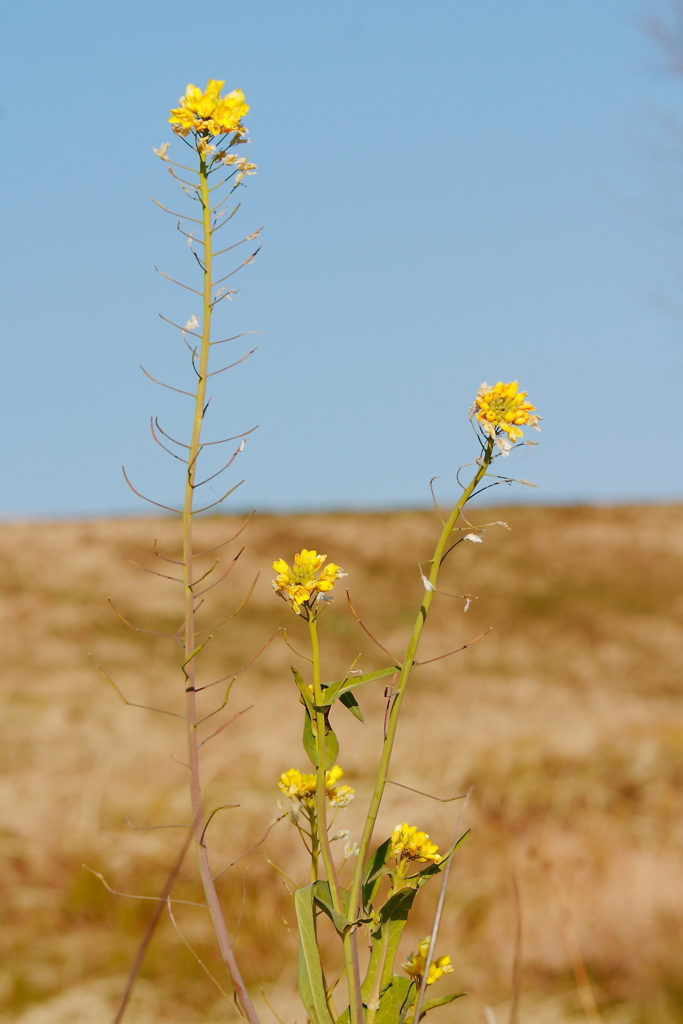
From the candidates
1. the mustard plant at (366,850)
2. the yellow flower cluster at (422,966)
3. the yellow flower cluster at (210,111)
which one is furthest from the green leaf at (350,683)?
the yellow flower cluster at (210,111)

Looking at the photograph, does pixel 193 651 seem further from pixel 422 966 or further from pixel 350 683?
pixel 422 966

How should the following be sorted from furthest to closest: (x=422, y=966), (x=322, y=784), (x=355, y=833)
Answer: (x=355, y=833) → (x=422, y=966) → (x=322, y=784)

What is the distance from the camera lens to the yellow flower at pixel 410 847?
2.03ft

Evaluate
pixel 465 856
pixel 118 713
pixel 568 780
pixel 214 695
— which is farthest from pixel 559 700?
pixel 465 856

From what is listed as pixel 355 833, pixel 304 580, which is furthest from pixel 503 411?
pixel 355 833

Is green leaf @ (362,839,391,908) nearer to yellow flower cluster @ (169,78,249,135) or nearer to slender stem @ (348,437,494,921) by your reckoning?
slender stem @ (348,437,494,921)

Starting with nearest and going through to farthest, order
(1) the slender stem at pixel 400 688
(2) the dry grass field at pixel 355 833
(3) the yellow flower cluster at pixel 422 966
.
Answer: (1) the slender stem at pixel 400 688, (3) the yellow flower cluster at pixel 422 966, (2) the dry grass field at pixel 355 833

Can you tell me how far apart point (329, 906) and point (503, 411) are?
0.37 m

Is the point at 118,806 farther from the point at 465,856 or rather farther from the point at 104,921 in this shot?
the point at 465,856

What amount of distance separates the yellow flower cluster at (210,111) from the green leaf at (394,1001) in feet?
2.23

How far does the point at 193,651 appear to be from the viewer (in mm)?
Result: 601

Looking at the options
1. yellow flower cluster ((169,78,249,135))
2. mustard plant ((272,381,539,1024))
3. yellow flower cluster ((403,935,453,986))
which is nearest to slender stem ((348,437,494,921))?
mustard plant ((272,381,539,1024))

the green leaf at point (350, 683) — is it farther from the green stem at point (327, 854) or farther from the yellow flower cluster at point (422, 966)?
the yellow flower cluster at point (422, 966)

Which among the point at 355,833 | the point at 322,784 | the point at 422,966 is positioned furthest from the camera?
the point at 355,833
